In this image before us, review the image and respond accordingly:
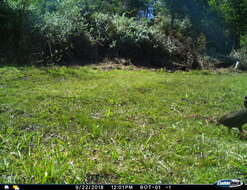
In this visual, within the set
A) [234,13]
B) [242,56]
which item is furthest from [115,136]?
[234,13]

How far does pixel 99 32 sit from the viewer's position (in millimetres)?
7219

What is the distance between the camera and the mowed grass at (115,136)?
4.63ft

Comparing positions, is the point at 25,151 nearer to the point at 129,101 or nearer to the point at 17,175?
the point at 17,175

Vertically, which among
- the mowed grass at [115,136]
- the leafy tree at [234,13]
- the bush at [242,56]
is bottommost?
the mowed grass at [115,136]

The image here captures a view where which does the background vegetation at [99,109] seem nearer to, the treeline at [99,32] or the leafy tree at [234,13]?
the treeline at [99,32]

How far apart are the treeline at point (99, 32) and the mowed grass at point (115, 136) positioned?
9.10 ft

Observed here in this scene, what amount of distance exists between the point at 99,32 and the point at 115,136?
18.7 feet

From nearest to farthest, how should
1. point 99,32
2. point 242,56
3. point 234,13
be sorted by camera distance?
point 99,32 < point 242,56 < point 234,13

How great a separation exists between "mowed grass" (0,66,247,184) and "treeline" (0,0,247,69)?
2775 millimetres

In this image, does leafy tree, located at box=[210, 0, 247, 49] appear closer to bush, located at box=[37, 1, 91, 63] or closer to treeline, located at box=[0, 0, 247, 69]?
treeline, located at box=[0, 0, 247, 69]

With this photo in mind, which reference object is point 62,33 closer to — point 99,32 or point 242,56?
point 99,32

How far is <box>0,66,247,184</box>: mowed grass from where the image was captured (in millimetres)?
1410

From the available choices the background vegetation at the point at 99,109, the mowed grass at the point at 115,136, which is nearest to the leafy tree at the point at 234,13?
the background vegetation at the point at 99,109

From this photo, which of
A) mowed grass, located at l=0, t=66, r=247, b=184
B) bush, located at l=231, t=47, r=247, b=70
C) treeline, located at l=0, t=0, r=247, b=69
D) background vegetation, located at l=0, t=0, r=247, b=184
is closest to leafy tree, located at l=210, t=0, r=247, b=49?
treeline, located at l=0, t=0, r=247, b=69
